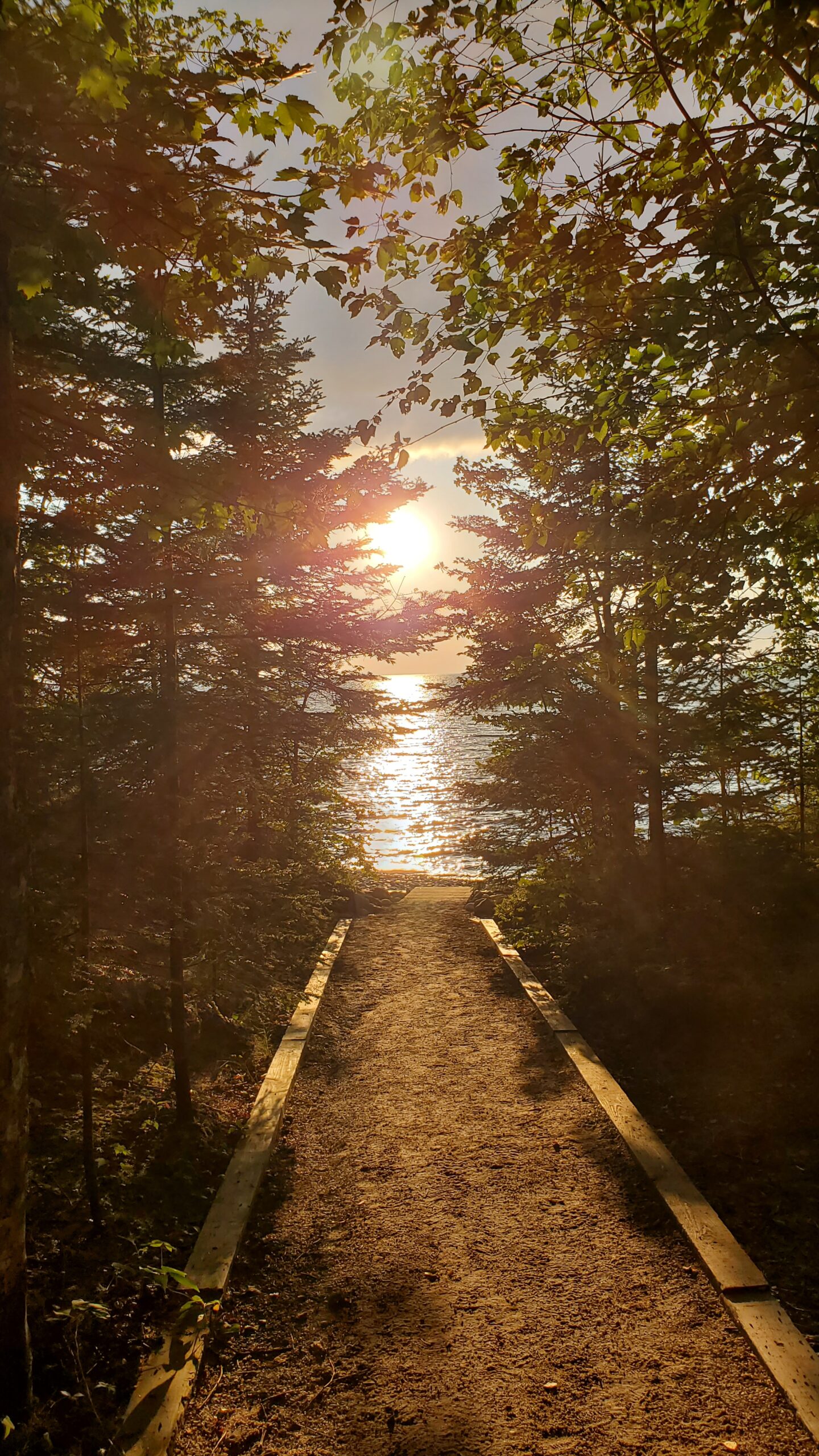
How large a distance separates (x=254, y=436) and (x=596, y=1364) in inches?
476

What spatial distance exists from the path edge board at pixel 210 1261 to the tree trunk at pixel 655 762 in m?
5.57

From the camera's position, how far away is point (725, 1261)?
423 centimetres

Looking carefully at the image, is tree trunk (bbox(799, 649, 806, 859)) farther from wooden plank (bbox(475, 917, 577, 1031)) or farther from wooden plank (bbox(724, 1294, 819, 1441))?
wooden plank (bbox(724, 1294, 819, 1441))

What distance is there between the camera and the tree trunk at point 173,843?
5.77 m

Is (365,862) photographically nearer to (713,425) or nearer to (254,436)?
(254,436)

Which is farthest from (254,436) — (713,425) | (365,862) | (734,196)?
(734,196)

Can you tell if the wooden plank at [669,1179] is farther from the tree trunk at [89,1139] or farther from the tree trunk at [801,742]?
the tree trunk at [801,742]

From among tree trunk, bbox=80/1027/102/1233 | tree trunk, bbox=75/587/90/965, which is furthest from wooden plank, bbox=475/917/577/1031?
tree trunk, bbox=75/587/90/965

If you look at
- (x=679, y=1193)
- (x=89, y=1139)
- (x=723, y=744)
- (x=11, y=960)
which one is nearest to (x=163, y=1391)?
(x=89, y=1139)

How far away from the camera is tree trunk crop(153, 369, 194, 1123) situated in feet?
18.9

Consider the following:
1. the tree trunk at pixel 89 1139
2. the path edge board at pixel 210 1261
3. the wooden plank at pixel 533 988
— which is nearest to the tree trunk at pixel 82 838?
the tree trunk at pixel 89 1139

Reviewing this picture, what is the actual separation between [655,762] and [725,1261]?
707cm

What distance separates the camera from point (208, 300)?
14.4 feet

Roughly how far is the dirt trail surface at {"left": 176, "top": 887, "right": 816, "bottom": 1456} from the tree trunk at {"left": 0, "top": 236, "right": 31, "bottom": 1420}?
917 mm
